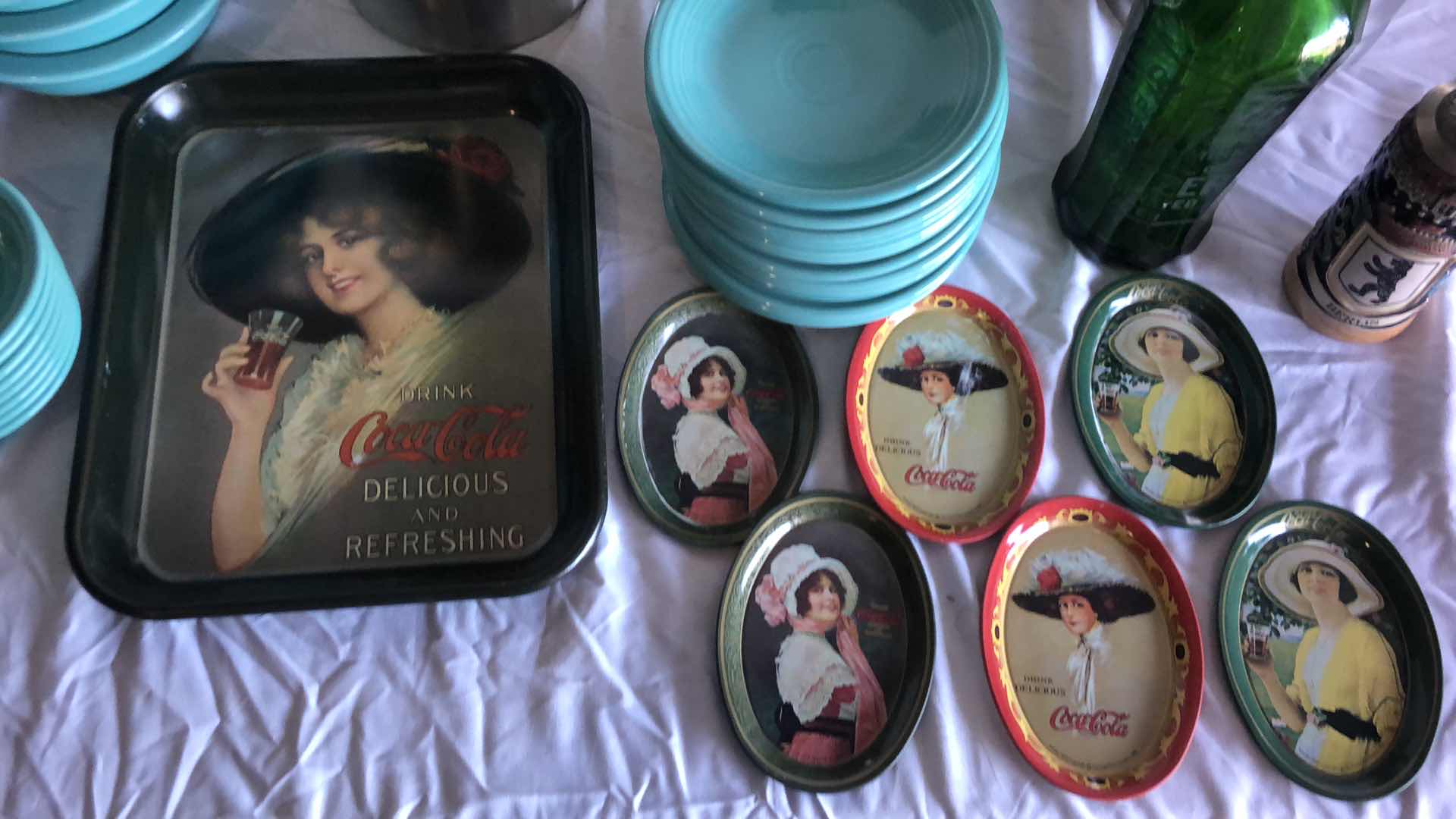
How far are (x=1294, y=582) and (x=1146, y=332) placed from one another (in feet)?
0.49

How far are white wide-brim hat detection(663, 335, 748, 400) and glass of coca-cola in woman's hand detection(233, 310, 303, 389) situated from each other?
0.20m

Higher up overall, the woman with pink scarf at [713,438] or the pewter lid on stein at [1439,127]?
the pewter lid on stein at [1439,127]

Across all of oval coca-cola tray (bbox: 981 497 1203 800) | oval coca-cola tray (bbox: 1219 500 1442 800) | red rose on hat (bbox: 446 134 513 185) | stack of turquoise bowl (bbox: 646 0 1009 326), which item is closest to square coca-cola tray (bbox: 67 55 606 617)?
red rose on hat (bbox: 446 134 513 185)

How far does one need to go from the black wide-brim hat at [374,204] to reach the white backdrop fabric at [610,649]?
6 centimetres

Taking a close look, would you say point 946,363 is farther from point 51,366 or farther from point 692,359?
point 51,366

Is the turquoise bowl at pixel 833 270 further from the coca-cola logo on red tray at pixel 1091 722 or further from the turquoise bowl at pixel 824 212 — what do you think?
the coca-cola logo on red tray at pixel 1091 722

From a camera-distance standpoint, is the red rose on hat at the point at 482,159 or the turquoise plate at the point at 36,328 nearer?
the turquoise plate at the point at 36,328

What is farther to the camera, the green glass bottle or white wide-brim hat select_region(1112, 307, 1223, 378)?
white wide-brim hat select_region(1112, 307, 1223, 378)

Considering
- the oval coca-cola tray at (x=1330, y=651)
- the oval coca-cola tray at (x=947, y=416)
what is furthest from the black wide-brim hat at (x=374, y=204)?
the oval coca-cola tray at (x=1330, y=651)

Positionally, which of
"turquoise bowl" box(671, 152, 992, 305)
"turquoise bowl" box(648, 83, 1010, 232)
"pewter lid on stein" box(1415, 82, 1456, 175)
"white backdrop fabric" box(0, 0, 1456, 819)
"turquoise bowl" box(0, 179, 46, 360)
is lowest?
"white backdrop fabric" box(0, 0, 1456, 819)

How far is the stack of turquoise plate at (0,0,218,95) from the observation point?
0.48 meters

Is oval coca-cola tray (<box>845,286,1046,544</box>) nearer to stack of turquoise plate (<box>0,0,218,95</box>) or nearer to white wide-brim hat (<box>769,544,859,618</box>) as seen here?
white wide-brim hat (<box>769,544,859,618</box>)

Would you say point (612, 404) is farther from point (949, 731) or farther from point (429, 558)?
point (949, 731)

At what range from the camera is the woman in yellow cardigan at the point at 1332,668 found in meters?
0.46
